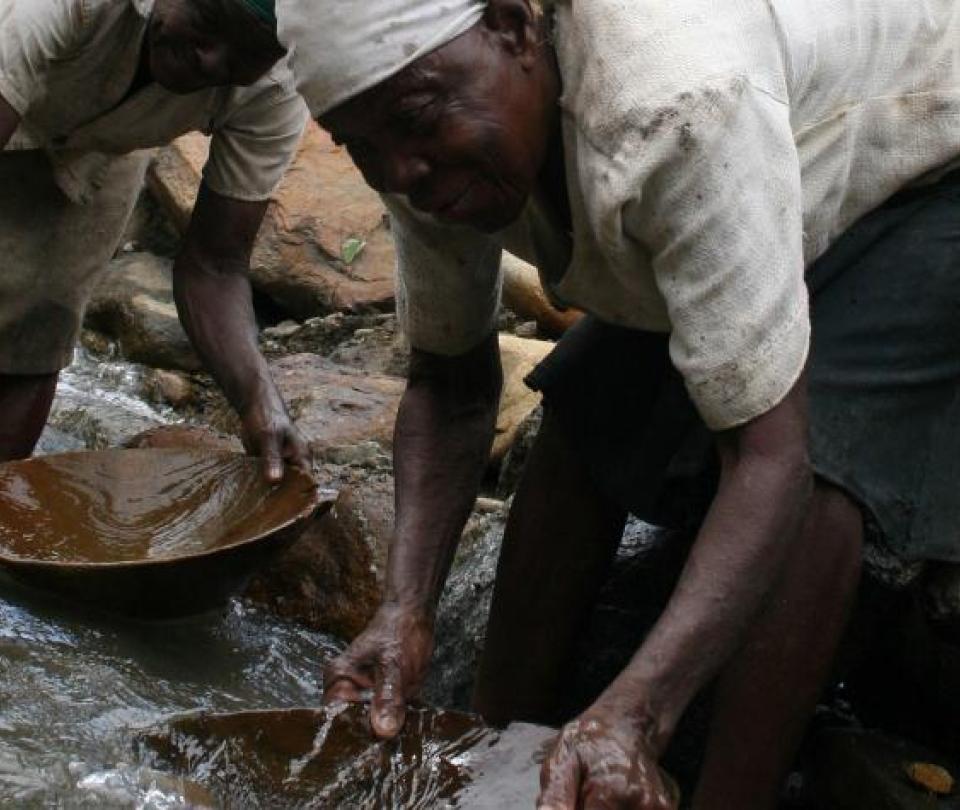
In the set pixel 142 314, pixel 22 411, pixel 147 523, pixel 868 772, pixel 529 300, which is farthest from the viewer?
pixel 142 314

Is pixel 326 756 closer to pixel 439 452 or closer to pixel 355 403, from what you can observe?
pixel 439 452

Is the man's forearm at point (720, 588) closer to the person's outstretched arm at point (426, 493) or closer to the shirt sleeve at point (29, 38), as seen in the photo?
the person's outstretched arm at point (426, 493)

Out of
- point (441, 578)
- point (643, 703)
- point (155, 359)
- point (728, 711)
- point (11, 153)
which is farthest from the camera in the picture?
point (155, 359)

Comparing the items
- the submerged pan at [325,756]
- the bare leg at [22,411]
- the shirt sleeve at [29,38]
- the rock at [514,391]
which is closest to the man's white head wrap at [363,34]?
the submerged pan at [325,756]

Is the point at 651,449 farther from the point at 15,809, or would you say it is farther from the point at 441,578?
the point at 15,809

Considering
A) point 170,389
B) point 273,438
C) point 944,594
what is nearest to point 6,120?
point 273,438

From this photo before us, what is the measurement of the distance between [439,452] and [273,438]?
119 cm

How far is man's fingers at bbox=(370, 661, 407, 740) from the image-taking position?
2803 mm

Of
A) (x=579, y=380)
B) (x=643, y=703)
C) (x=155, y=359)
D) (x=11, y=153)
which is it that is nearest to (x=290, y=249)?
(x=155, y=359)

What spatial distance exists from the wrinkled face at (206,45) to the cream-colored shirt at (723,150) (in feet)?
4.40

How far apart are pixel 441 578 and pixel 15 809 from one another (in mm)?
822

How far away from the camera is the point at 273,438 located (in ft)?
14.4

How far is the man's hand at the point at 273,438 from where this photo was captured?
4.35 metres

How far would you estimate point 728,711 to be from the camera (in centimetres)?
273
